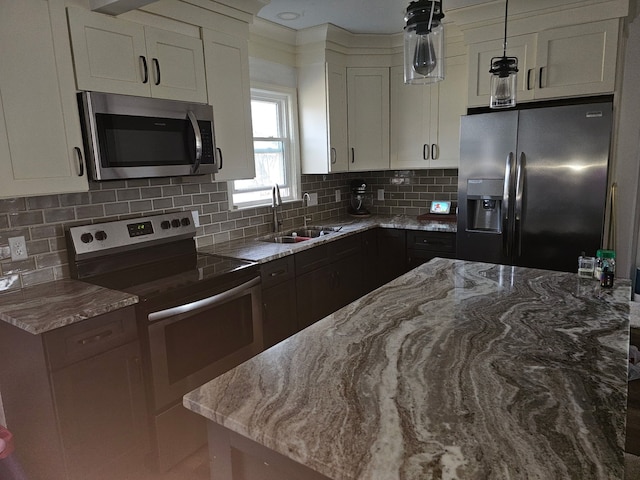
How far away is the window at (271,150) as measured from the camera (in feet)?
11.3

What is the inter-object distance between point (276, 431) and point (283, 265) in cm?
195

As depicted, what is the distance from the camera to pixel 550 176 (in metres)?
2.94

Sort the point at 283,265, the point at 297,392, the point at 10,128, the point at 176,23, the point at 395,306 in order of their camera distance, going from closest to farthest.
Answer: the point at 297,392, the point at 395,306, the point at 10,128, the point at 176,23, the point at 283,265

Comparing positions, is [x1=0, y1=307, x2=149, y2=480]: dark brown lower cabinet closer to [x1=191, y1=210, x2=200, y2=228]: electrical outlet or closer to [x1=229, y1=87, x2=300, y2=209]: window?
[x1=191, y1=210, x2=200, y2=228]: electrical outlet

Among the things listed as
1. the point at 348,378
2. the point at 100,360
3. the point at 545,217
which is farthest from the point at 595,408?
the point at 545,217

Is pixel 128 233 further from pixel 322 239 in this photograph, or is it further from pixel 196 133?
pixel 322 239

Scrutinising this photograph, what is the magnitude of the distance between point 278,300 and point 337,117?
1.77 m

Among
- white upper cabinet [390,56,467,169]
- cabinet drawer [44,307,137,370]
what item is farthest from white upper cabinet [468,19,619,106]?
cabinet drawer [44,307,137,370]

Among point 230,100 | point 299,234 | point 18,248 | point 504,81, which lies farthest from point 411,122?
point 18,248

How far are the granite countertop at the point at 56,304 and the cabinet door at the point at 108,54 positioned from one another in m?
0.96

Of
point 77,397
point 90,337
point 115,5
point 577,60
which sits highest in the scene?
point 115,5

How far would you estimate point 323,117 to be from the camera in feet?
12.2

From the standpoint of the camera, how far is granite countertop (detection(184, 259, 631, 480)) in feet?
2.76

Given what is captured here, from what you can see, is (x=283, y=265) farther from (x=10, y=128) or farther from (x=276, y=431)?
(x=276, y=431)
